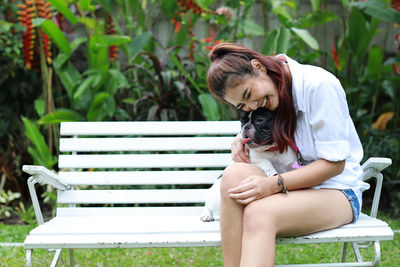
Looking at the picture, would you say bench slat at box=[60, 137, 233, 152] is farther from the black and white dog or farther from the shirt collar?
the shirt collar

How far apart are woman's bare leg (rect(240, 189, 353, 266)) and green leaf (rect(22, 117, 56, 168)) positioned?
8.53ft

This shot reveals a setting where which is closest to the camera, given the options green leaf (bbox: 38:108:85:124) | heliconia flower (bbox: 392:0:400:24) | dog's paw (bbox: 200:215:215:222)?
dog's paw (bbox: 200:215:215:222)

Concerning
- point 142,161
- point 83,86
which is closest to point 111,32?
point 83,86

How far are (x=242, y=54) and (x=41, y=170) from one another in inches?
40.5

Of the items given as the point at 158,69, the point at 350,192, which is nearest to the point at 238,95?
the point at 350,192

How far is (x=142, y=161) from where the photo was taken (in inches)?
112

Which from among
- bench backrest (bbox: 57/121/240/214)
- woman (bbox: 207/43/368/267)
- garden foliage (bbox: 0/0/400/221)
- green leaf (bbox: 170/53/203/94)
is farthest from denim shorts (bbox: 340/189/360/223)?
green leaf (bbox: 170/53/203/94)

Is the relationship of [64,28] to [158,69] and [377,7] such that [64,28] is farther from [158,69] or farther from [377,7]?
[377,7]

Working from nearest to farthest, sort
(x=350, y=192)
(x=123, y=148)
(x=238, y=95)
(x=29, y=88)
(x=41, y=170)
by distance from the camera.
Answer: (x=238, y=95) → (x=350, y=192) → (x=41, y=170) → (x=123, y=148) → (x=29, y=88)

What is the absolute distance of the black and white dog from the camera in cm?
212

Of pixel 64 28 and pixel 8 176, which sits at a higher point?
pixel 64 28

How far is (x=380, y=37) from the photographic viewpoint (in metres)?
5.33

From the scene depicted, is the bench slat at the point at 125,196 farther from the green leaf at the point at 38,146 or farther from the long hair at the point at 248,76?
the green leaf at the point at 38,146

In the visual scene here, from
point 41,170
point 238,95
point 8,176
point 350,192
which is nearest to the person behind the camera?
point 238,95
